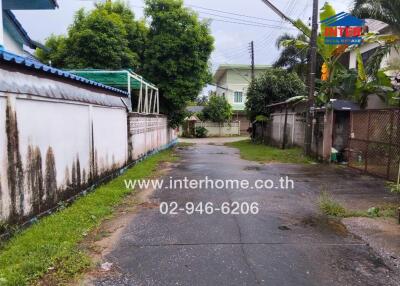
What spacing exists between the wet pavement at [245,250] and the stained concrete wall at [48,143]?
5.00 ft

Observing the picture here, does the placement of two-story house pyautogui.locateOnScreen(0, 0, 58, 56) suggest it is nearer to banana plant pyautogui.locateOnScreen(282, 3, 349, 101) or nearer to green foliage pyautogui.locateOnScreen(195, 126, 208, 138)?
banana plant pyautogui.locateOnScreen(282, 3, 349, 101)

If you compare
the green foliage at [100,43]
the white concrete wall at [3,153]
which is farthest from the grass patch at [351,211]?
the green foliage at [100,43]

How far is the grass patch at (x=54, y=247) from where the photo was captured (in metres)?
3.61

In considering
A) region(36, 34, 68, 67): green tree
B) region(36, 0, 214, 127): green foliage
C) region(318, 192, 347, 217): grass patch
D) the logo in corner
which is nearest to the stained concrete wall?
region(318, 192, 347, 217): grass patch

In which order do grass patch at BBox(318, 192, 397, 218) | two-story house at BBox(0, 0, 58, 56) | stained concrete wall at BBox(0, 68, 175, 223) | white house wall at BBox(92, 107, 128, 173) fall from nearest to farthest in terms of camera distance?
stained concrete wall at BBox(0, 68, 175, 223)
grass patch at BBox(318, 192, 397, 218)
white house wall at BBox(92, 107, 128, 173)
two-story house at BBox(0, 0, 58, 56)

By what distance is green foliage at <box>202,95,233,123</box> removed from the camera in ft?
119

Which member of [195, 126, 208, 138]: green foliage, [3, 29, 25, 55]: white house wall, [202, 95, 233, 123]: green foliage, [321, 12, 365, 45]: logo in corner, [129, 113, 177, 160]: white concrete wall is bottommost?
[195, 126, 208, 138]: green foliage

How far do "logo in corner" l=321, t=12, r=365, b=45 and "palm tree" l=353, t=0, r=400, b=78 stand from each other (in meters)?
0.46

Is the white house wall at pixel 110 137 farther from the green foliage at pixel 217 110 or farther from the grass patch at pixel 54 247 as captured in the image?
the green foliage at pixel 217 110

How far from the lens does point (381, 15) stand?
1059 centimetres

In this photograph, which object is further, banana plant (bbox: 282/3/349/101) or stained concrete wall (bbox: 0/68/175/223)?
banana plant (bbox: 282/3/349/101)

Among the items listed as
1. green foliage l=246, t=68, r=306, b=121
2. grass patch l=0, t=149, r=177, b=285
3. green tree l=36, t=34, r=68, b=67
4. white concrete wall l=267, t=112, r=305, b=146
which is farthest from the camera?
green foliage l=246, t=68, r=306, b=121

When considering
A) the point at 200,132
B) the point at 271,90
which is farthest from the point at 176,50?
the point at 200,132

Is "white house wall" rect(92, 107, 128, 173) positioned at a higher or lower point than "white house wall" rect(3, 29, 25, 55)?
lower
